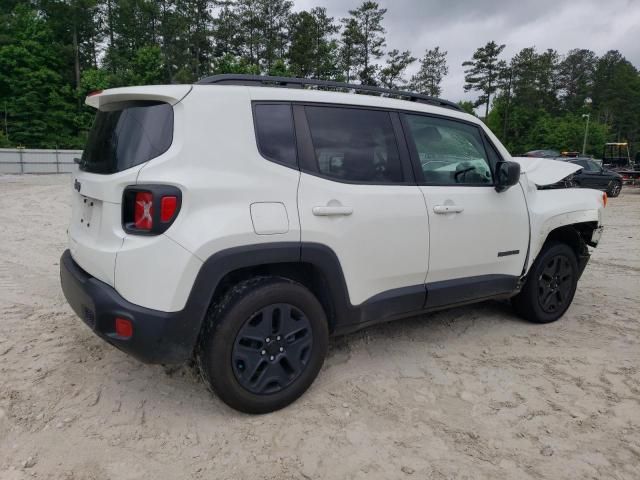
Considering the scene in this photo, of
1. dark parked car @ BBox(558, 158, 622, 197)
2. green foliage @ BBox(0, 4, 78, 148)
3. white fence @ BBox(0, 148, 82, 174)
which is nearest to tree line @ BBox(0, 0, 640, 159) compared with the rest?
green foliage @ BBox(0, 4, 78, 148)

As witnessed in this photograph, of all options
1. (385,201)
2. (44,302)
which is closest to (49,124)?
(44,302)

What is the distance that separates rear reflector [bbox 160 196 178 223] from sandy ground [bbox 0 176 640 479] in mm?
1179

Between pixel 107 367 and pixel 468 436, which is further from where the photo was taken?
pixel 107 367

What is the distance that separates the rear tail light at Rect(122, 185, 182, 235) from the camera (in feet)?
7.33

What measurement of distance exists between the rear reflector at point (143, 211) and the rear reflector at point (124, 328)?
0.47 m

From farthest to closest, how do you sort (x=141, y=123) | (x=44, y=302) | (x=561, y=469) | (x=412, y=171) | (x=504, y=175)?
(x=44, y=302) < (x=504, y=175) < (x=412, y=171) < (x=141, y=123) < (x=561, y=469)

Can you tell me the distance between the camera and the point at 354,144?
2928 millimetres

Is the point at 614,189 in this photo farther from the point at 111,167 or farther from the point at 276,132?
the point at 111,167

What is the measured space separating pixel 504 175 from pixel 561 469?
6.59 ft

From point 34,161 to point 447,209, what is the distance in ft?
91.2

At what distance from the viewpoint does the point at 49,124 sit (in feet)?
131

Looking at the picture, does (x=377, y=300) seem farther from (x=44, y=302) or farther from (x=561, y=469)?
(x=44, y=302)

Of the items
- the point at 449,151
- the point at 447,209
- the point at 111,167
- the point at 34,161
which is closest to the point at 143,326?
the point at 111,167

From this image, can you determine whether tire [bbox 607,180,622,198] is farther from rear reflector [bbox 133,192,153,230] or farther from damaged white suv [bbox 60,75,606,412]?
rear reflector [bbox 133,192,153,230]
